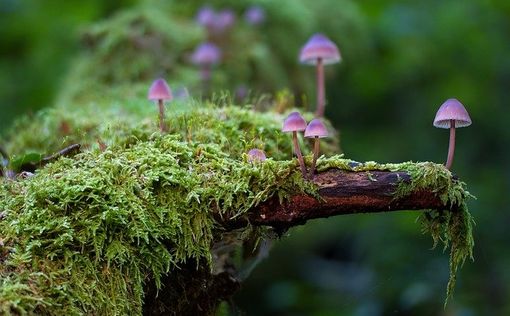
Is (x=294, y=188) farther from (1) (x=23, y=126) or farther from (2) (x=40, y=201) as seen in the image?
(1) (x=23, y=126)

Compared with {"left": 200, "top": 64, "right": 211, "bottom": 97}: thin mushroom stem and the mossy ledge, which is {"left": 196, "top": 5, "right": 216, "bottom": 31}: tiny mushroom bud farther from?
the mossy ledge

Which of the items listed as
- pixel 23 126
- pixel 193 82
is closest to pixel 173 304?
pixel 23 126

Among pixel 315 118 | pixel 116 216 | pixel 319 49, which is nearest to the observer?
pixel 116 216

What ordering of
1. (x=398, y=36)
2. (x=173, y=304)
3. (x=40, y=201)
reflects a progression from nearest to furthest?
1. (x=40, y=201)
2. (x=173, y=304)
3. (x=398, y=36)

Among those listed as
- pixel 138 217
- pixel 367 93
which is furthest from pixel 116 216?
pixel 367 93

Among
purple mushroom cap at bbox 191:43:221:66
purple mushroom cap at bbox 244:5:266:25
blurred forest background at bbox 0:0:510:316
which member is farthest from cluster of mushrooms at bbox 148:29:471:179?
purple mushroom cap at bbox 244:5:266:25

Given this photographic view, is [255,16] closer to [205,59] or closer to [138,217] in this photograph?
[205,59]

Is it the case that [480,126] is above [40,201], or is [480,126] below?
below

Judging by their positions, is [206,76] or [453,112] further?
[206,76]
